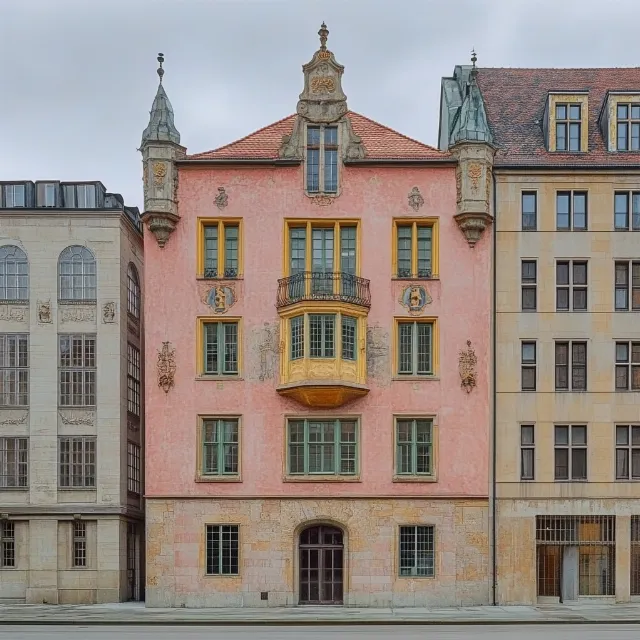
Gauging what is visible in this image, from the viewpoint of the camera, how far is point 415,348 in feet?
145

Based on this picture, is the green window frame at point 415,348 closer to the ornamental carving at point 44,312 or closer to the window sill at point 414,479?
the window sill at point 414,479

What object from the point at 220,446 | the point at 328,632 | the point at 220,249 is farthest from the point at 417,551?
the point at 220,249

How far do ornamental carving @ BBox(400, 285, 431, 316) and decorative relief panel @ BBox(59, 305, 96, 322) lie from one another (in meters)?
12.2

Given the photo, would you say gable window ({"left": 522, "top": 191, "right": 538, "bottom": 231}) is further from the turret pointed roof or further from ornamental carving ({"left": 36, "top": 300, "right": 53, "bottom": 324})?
ornamental carving ({"left": 36, "top": 300, "right": 53, "bottom": 324})

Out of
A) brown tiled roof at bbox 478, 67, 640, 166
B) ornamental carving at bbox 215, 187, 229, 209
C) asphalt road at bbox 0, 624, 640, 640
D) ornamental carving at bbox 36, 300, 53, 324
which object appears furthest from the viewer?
ornamental carving at bbox 36, 300, 53, 324

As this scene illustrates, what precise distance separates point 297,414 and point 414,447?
4505mm

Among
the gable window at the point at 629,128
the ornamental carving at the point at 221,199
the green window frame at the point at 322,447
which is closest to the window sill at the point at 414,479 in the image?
the green window frame at the point at 322,447

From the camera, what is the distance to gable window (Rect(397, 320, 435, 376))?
4422cm

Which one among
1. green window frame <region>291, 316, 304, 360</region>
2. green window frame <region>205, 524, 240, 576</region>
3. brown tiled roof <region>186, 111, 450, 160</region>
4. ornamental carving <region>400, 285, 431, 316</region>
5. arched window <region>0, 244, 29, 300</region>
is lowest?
green window frame <region>205, 524, 240, 576</region>

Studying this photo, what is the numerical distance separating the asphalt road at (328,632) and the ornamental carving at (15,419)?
11.3m

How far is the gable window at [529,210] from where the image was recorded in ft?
148

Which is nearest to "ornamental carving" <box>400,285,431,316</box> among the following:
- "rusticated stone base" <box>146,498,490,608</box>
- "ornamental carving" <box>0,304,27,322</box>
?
"rusticated stone base" <box>146,498,490,608</box>

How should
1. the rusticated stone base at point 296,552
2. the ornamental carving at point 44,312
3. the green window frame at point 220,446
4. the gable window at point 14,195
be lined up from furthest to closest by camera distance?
the gable window at point 14,195, the ornamental carving at point 44,312, the green window frame at point 220,446, the rusticated stone base at point 296,552

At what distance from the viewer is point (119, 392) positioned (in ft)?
153
